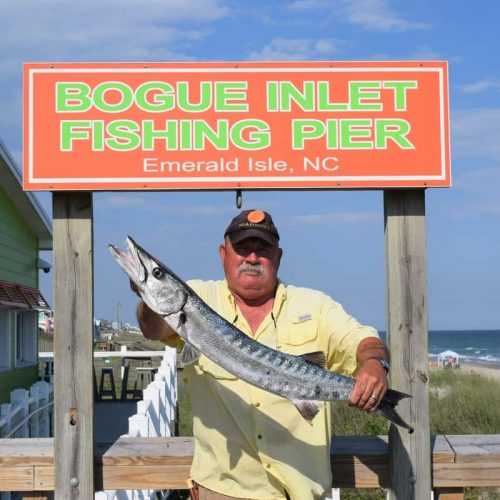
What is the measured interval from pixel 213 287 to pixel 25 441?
1.43 metres

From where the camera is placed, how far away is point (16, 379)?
15109 millimetres

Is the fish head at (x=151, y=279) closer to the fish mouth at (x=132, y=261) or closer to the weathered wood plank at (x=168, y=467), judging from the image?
the fish mouth at (x=132, y=261)

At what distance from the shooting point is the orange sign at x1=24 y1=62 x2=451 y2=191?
13.7 feet

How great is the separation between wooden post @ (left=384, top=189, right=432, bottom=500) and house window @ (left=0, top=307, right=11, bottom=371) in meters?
11.1

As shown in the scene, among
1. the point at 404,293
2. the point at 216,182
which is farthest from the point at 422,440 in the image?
the point at 216,182

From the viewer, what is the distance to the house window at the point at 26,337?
55.4 feet

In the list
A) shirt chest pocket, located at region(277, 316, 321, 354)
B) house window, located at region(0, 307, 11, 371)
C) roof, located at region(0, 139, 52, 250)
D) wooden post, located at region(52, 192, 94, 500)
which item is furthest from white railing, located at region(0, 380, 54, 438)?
shirt chest pocket, located at region(277, 316, 321, 354)

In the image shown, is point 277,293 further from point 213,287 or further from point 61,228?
point 61,228

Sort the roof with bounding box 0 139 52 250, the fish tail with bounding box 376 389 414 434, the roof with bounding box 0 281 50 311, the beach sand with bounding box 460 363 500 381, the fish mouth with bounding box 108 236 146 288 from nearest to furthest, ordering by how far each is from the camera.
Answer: the fish mouth with bounding box 108 236 146 288, the fish tail with bounding box 376 389 414 434, the roof with bounding box 0 139 52 250, the roof with bounding box 0 281 50 311, the beach sand with bounding box 460 363 500 381

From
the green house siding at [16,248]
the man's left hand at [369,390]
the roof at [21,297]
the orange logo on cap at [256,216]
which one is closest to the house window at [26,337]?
the roof at [21,297]

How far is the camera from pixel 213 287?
4035mm

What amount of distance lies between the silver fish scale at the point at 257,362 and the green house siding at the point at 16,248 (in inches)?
443

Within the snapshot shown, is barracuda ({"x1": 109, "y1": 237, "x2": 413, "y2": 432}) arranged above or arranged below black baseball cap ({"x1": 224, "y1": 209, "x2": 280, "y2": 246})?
below

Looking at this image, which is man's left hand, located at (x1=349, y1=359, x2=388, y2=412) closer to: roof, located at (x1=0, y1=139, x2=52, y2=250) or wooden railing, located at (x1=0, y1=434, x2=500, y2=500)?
wooden railing, located at (x1=0, y1=434, x2=500, y2=500)
